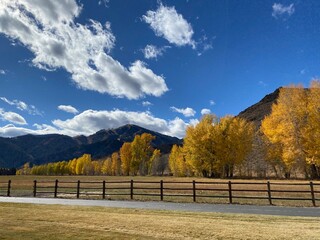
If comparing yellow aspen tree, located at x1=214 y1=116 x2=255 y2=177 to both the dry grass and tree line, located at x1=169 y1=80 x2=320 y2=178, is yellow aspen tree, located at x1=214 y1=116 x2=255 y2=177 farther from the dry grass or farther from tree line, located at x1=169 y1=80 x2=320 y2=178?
the dry grass

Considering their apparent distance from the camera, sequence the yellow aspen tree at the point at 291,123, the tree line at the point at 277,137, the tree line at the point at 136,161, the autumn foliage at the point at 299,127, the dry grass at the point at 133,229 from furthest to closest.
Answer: the tree line at the point at 136,161, the yellow aspen tree at the point at 291,123, the tree line at the point at 277,137, the autumn foliage at the point at 299,127, the dry grass at the point at 133,229

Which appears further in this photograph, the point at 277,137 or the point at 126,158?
the point at 126,158

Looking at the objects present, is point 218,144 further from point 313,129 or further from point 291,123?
point 313,129

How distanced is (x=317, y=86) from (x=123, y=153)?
87.6 m

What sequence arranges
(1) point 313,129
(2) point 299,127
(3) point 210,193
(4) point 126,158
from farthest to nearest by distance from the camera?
(4) point 126,158 → (2) point 299,127 → (1) point 313,129 → (3) point 210,193

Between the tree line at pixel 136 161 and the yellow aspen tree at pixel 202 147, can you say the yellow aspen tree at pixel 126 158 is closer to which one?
the tree line at pixel 136 161

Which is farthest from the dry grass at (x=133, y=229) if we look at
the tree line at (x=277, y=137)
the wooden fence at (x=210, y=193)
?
the tree line at (x=277, y=137)

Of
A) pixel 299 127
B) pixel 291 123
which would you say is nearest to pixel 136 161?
pixel 291 123

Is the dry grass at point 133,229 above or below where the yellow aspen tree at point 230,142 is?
below

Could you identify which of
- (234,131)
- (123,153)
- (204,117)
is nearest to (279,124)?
(234,131)

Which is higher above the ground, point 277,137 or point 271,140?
point 277,137

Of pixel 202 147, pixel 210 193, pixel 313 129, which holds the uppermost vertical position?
pixel 313 129

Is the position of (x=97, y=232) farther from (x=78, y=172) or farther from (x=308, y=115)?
(x=78, y=172)

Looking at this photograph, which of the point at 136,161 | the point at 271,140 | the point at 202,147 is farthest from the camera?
the point at 136,161
